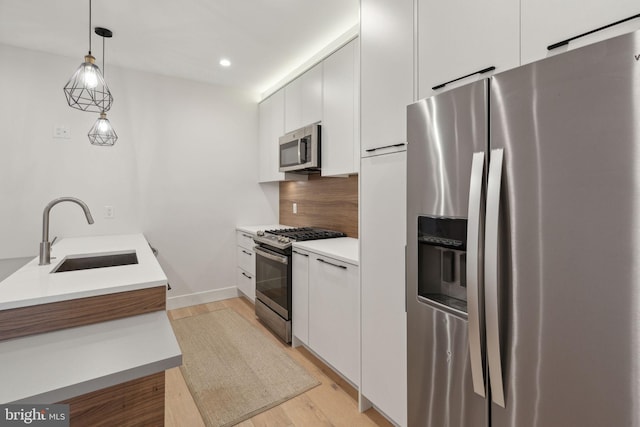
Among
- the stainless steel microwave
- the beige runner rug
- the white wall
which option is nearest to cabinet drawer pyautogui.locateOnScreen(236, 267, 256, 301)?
the white wall

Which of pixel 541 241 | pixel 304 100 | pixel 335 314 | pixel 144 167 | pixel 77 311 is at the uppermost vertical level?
pixel 304 100

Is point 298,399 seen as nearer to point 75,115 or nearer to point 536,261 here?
point 536,261

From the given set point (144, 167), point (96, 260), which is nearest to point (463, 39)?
point (96, 260)

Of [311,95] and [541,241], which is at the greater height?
[311,95]

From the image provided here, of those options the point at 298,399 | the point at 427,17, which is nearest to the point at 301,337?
the point at 298,399

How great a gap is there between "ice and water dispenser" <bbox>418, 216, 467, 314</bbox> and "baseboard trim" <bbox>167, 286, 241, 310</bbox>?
3.14 metres

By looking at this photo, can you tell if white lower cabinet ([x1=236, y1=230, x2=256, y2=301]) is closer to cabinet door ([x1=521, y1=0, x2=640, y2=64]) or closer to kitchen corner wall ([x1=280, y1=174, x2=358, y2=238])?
kitchen corner wall ([x1=280, y1=174, x2=358, y2=238])

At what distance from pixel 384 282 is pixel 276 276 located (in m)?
1.37

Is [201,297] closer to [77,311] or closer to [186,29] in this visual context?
[77,311]

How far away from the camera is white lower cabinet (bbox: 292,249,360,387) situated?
75.1 inches

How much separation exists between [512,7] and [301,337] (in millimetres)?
2392

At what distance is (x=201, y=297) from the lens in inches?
144

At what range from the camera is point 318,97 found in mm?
2689

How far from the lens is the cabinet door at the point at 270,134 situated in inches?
135
